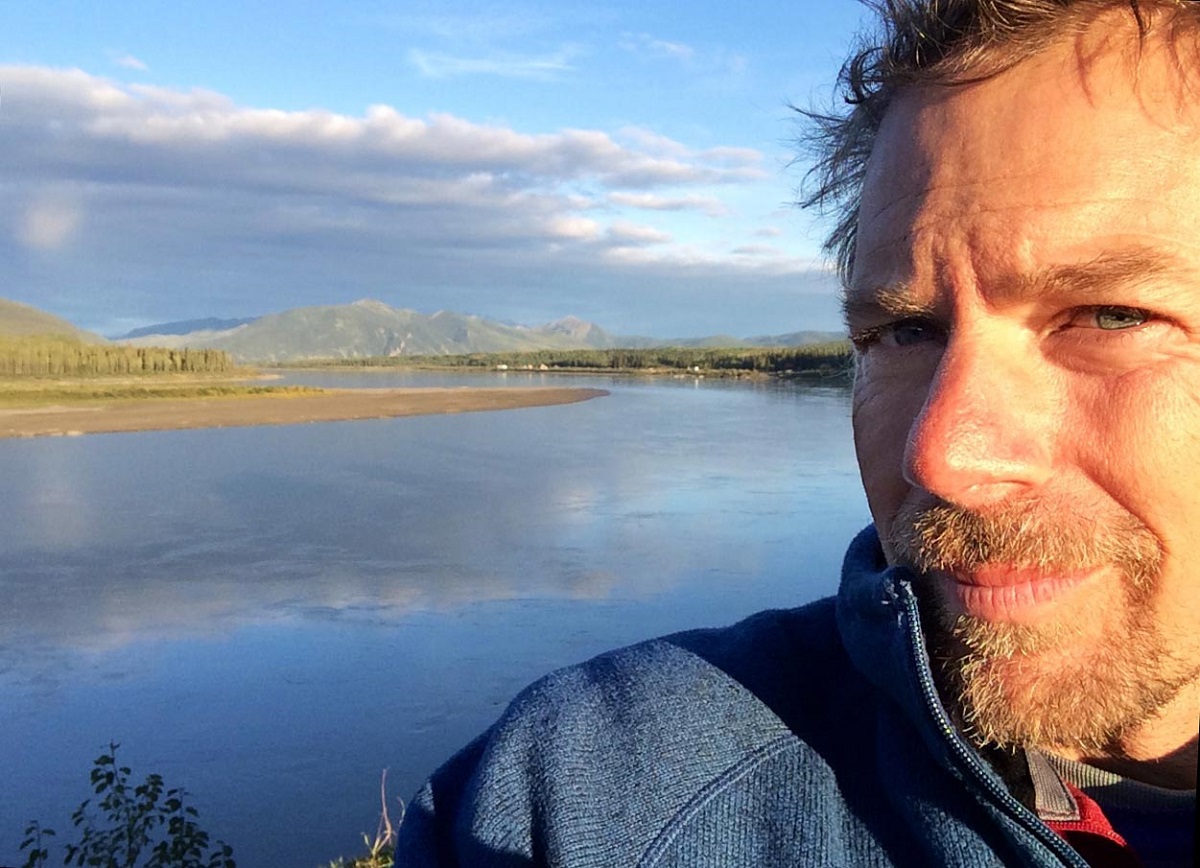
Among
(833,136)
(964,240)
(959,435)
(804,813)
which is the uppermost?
A: (833,136)

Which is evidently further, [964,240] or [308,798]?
[308,798]

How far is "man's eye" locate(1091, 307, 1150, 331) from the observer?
1011 mm

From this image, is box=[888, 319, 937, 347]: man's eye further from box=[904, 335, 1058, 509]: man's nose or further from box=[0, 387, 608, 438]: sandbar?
box=[0, 387, 608, 438]: sandbar

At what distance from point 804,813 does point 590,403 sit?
118ft

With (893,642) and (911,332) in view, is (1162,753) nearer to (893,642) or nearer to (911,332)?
(893,642)

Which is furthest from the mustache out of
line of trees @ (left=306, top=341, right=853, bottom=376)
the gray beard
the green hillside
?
the green hillside

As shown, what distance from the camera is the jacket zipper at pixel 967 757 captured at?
92cm

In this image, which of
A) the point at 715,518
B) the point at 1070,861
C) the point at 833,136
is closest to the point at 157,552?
the point at 715,518

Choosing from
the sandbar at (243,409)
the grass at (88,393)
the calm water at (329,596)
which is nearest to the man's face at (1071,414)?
the calm water at (329,596)

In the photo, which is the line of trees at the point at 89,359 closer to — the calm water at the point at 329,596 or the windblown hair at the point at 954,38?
the calm water at the point at 329,596

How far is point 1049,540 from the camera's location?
0.97 meters

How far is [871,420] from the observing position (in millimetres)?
1220

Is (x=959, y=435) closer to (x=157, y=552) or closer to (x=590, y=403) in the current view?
(x=157, y=552)

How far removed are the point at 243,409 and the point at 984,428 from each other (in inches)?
1310
